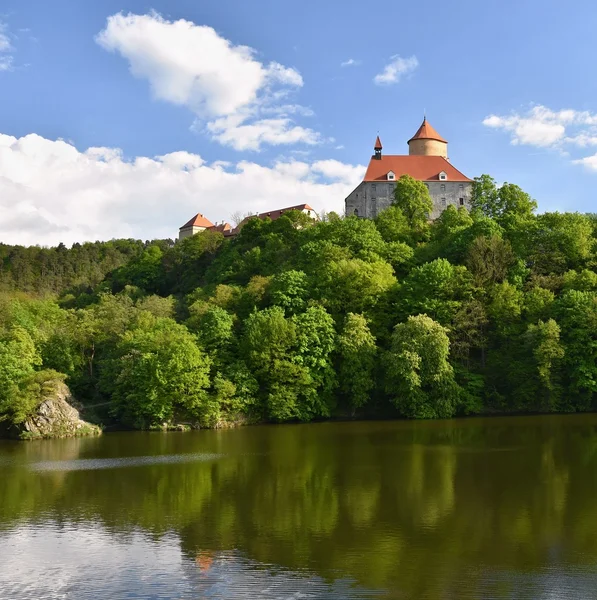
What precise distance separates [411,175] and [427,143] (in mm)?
8440

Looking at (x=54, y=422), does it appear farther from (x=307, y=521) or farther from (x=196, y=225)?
(x=196, y=225)

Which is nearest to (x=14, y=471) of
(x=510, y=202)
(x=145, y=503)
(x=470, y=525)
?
(x=145, y=503)

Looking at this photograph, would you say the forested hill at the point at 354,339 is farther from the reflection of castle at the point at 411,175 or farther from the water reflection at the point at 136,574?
the water reflection at the point at 136,574

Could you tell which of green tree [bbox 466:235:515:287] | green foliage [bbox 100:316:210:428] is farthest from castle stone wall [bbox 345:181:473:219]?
green foliage [bbox 100:316:210:428]

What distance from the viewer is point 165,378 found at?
42.9 meters

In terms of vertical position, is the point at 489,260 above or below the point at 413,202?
below

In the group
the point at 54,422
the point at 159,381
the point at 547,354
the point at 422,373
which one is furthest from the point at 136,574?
the point at 547,354

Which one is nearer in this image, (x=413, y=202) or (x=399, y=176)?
(x=413, y=202)

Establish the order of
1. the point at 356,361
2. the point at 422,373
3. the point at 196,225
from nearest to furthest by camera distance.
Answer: the point at 422,373, the point at 356,361, the point at 196,225

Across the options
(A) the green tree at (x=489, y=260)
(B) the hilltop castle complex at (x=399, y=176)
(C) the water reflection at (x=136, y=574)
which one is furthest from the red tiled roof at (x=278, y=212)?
(C) the water reflection at (x=136, y=574)

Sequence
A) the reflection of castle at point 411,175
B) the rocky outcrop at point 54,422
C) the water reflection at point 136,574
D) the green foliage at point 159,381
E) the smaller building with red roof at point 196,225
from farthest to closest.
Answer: the smaller building with red roof at point 196,225, the reflection of castle at point 411,175, the green foliage at point 159,381, the rocky outcrop at point 54,422, the water reflection at point 136,574

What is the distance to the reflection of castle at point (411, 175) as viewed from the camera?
8112 centimetres

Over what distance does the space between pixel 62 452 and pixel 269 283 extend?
2428 centimetres

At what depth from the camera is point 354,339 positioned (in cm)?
4759
